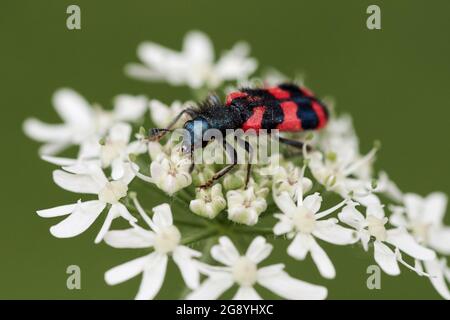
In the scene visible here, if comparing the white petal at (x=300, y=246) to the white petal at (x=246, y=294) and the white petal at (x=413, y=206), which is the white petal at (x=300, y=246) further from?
the white petal at (x=413, y=206)

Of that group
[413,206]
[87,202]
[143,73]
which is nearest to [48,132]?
[143,73]

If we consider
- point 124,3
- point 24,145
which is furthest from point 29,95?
point 124,3

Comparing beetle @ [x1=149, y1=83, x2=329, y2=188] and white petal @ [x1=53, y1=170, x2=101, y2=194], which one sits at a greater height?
beetle @ [x1=149, y1=83, x2=329, y2=188]

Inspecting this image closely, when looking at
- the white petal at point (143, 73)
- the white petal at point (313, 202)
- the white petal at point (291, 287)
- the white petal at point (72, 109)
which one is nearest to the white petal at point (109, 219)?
the white petal at point (291, 287)

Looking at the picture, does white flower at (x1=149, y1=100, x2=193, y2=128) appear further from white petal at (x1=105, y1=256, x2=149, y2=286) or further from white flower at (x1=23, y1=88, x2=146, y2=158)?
white petal at (x1=105, y1=256, x2=149, y2=286)

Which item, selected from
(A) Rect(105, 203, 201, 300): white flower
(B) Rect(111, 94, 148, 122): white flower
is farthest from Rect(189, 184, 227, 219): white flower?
(B) Rect(111, 94, 148, 122): white flower

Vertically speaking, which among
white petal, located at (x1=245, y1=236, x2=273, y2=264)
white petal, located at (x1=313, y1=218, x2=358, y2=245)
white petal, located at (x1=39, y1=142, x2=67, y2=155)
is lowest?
white petal, located at (x1=245, y1=236, x2=273, y2=264)
